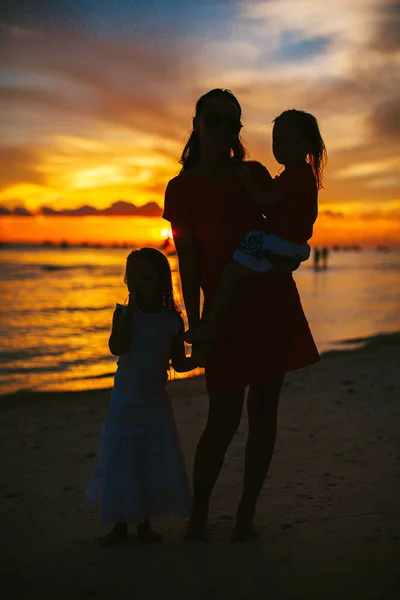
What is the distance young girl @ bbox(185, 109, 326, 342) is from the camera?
3.13 metres

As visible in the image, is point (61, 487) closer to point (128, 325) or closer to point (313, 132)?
point (128, 325)

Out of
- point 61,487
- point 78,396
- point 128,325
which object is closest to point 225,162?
point 128,325

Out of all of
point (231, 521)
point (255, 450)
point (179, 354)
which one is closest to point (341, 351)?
point (231, 521)

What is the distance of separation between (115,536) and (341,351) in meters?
9.68

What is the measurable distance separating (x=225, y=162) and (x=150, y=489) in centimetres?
179

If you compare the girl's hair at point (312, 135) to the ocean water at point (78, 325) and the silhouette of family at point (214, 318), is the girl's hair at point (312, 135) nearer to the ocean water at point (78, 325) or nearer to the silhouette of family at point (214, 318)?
the silhouette of family at point (214, 318)

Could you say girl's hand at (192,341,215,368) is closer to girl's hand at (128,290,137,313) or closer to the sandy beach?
girl's hand at (128,290,137,313)

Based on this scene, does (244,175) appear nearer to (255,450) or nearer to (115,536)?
(255,450)

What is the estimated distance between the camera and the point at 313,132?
3354 millimetres

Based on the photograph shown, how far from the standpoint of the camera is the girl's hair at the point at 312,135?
331cm

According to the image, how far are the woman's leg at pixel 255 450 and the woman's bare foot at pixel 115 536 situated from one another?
62 cm

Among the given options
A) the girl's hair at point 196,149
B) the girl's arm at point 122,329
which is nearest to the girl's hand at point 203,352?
the girl's arm at point 122,329

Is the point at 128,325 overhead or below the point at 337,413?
overhead

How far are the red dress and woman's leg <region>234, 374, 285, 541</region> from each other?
0.19 m
